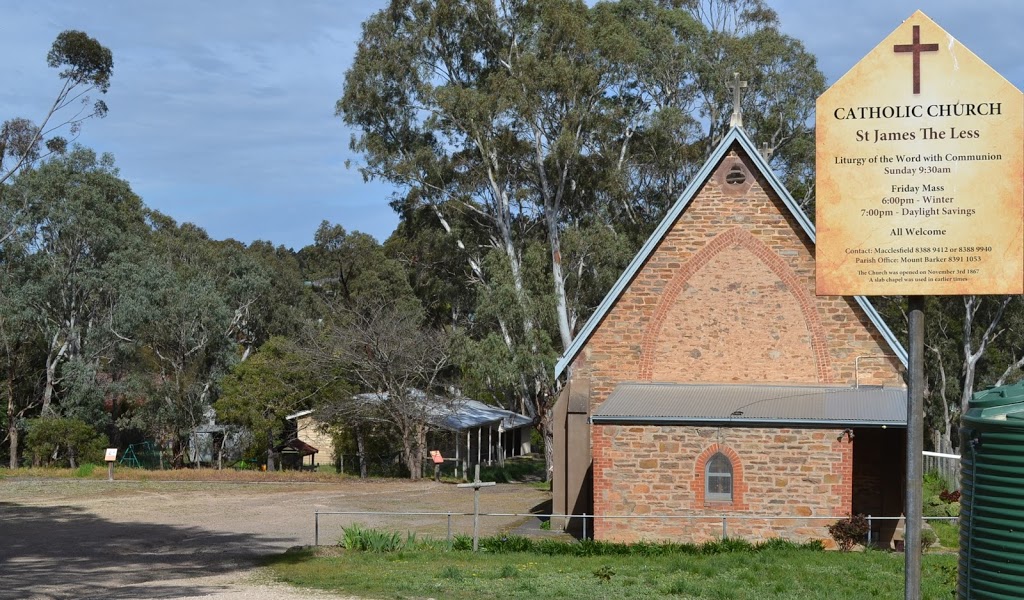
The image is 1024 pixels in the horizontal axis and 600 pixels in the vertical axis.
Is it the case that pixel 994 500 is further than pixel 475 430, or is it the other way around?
pixel 475 430

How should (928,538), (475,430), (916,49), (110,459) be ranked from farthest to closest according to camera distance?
(475,430) < (110,459) < (928,538) < (916,49)

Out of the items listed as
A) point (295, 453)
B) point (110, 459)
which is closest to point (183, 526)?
point (110, 459)

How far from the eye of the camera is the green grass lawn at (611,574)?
15.7m

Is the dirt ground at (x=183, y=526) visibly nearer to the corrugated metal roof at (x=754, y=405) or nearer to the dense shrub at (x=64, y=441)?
the corrugated metal roof at (x=754, y=405)

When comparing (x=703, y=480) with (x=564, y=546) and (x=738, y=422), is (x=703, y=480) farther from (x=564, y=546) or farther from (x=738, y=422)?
(x=564, y=546)

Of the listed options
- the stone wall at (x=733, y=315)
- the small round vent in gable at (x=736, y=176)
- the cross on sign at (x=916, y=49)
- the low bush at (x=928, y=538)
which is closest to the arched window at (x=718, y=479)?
the stone wall at (x=733, y=315)

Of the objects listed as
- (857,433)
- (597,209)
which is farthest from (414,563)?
(597,209)

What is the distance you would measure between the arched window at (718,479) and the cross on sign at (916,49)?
50.4 feet

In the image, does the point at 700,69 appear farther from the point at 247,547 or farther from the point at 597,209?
the point at 247,547

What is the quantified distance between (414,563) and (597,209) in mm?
30914

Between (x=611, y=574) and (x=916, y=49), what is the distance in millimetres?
10887

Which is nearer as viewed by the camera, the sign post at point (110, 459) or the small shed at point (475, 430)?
the sign post at point (110, 459)

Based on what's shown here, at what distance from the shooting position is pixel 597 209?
4881 centimetres

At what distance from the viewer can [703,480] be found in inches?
900
